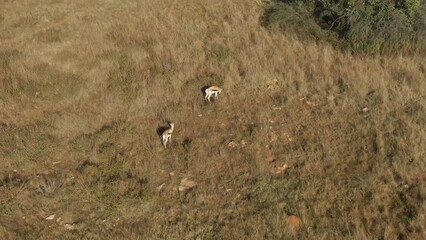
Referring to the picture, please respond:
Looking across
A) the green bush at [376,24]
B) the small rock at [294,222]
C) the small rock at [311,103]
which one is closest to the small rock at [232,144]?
the small rock at [311,103]

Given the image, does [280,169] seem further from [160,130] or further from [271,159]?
[160,130]

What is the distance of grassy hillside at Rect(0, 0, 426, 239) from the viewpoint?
26.8 ft


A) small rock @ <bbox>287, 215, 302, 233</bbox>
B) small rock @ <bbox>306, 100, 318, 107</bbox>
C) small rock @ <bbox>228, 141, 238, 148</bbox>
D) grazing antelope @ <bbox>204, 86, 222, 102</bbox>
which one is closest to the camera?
small rock @ <bbox>287, 215, 302, 233</bbox>

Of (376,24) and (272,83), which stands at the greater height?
(376,24)

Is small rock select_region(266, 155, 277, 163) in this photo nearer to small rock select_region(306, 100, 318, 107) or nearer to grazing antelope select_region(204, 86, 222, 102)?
small rock select_region(306, 100, 318, 107)

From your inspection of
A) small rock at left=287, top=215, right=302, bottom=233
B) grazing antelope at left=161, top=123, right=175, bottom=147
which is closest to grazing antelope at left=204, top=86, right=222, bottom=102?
grazing antelope at left=161, top=123, right=175, bottom=147

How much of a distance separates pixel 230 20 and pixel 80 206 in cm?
922

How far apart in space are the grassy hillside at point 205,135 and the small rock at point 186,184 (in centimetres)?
4

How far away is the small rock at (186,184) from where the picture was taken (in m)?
9.07

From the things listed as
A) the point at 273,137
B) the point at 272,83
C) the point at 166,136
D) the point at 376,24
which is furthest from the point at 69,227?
the point at 376,24

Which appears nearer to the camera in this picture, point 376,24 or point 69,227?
point 69,227

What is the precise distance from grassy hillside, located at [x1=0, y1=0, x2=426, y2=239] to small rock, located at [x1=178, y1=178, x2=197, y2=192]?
40mm

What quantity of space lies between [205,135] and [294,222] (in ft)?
11.0

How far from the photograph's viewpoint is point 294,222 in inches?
313
